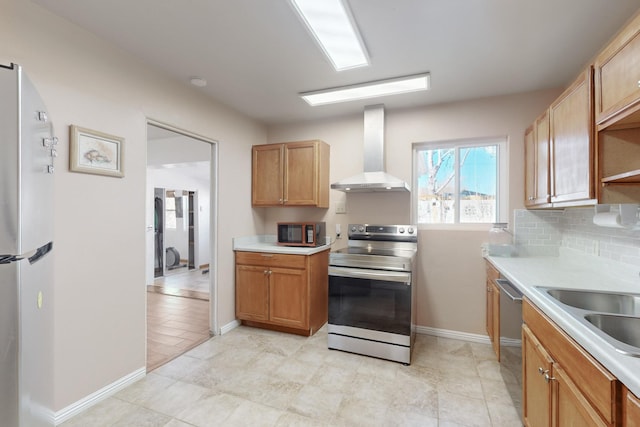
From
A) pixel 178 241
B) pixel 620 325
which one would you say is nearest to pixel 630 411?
pixel 620 325

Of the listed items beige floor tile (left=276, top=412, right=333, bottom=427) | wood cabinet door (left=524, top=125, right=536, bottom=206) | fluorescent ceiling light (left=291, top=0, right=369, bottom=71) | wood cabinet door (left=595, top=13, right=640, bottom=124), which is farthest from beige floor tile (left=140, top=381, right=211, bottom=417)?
wood cabinet door (left=524, top=125, right=536, bottom=206)

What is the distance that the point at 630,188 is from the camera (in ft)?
4.70

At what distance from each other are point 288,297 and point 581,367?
2.39 metres

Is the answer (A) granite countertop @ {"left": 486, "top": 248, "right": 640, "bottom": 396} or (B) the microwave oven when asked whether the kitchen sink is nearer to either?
(A) granite countertop @ {"left": 486, "top": 248, "right": 640, "bottom": 396}

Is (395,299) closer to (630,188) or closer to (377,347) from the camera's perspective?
(377,347)

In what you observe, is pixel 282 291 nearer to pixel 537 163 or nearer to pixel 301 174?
pixel 301 174

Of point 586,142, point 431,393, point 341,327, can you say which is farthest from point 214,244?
point 586,142

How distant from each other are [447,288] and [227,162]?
9.02ft

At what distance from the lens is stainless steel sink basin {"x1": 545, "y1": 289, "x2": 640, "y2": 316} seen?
141 cm

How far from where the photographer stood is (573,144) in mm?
1698

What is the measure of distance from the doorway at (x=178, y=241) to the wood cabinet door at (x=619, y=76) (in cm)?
293

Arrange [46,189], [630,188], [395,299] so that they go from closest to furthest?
1. [46,189]
2. [630,188]
3. [395,299]

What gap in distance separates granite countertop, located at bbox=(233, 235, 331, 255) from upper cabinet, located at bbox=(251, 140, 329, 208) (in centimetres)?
47

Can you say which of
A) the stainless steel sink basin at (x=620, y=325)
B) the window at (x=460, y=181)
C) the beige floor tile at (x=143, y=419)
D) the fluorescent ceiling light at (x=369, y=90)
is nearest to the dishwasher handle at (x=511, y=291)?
the stainless steel sink basin at (x=620, y=325)
